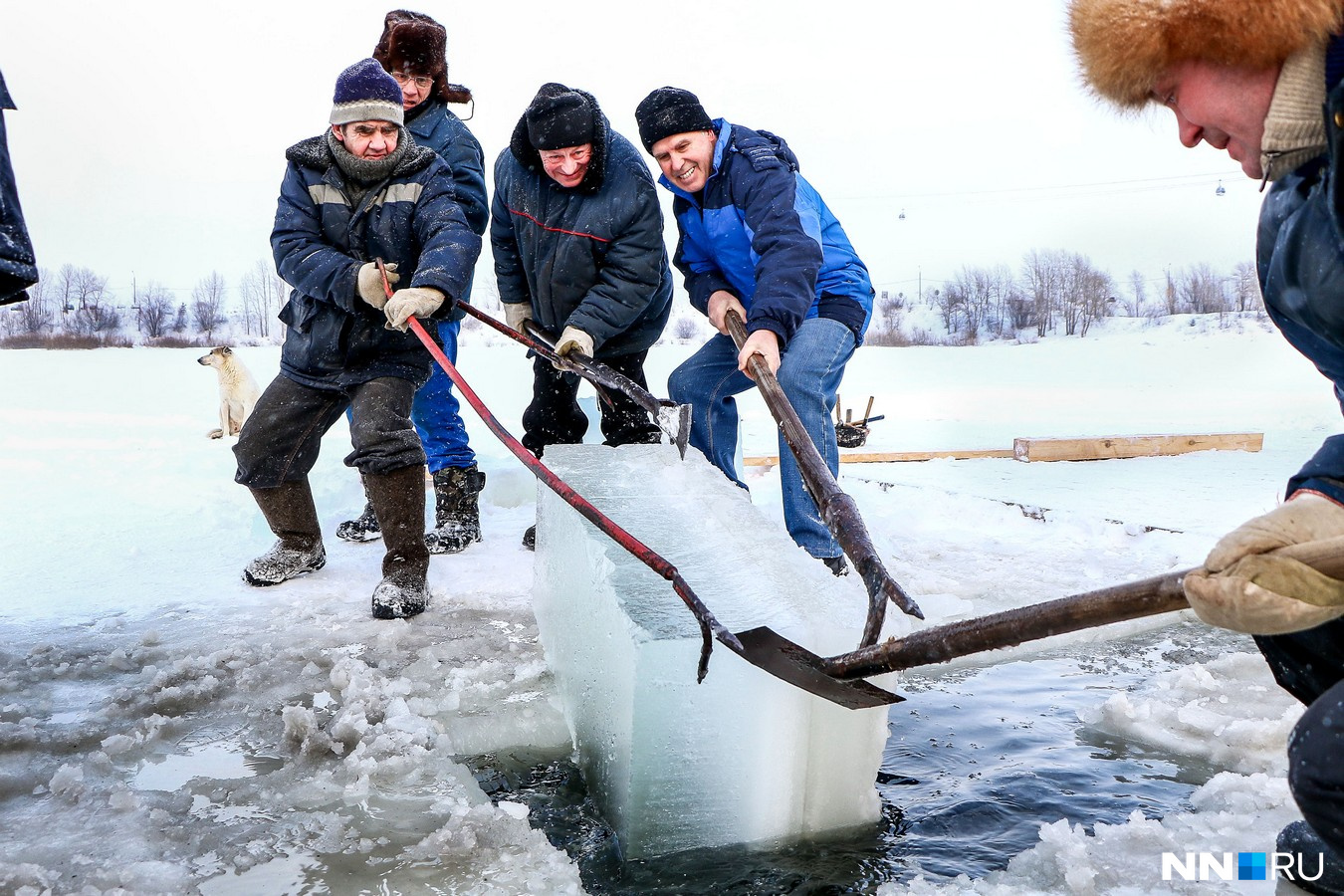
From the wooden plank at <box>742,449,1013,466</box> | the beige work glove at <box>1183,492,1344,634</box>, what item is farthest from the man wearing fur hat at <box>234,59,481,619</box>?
the wooden plank at <box>742,449,1013,466</box>

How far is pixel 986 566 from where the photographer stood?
412 cm

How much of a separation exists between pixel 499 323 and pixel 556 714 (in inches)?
61.1

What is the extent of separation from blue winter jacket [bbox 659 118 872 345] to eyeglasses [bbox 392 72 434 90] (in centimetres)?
133

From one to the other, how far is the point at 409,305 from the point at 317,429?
820mm

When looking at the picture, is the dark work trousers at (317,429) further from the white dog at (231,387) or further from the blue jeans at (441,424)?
the white dog at (231,387)

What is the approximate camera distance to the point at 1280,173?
1210mm

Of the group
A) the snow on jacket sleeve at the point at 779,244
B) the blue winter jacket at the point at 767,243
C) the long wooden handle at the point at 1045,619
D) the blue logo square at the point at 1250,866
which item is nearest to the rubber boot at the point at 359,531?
the blue winter jacket at the point at 767,243

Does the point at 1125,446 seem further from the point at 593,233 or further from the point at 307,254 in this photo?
the point at 307,254

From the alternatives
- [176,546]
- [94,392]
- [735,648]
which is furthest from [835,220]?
[94,392]

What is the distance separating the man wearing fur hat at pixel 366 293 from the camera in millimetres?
3215

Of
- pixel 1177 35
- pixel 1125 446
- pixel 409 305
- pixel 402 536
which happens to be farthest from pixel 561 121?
pixel 1125 446

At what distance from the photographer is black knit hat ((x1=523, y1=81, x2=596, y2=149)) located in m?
3.36

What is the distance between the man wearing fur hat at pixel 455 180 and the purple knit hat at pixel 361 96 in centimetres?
71

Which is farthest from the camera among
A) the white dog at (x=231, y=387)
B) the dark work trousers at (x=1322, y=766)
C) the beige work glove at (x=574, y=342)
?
the white dog at (x=231, y=387)
